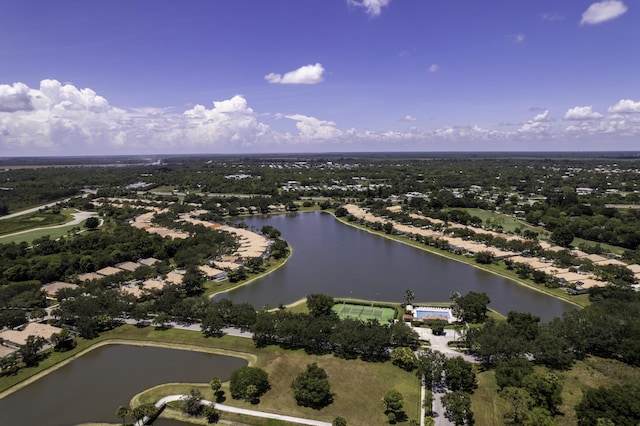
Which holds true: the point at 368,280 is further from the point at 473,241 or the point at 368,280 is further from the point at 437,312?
the point at 473,241

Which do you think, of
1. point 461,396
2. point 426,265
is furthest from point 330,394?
point 426,265

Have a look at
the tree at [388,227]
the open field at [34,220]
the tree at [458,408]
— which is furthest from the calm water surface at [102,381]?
the open field at [34,220]

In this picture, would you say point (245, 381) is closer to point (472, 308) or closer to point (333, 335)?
point (333, 335)

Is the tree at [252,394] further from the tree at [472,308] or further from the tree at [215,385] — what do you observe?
the tree at [472,308]

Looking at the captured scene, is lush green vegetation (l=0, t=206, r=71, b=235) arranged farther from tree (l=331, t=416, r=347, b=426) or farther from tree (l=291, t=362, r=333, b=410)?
tree (l=331, t=416, r=347, b=426)

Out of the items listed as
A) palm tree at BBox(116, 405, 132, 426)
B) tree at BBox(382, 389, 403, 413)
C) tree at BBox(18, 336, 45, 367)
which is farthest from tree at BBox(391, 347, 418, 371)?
tree at BBox(18, 336, 45, 367)
